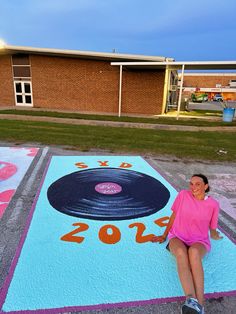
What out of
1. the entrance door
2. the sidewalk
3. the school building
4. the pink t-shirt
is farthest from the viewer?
the entrance door

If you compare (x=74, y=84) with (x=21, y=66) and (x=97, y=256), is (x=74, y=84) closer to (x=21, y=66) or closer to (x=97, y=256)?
(x=21, y=66)

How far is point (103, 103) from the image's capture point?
19109mm

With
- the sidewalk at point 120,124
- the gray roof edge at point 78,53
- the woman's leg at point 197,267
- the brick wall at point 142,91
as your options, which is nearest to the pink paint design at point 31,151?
the woman's leg at point 197,267

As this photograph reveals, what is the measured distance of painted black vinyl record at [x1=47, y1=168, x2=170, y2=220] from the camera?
4.03 meters

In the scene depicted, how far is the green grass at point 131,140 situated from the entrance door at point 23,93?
31.0 ft

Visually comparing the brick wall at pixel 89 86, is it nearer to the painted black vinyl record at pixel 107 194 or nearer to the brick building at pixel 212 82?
the painted black vinyl record at pixel 107 194

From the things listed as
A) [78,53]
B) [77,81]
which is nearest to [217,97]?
[77,81]

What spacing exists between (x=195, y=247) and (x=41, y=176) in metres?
3.82

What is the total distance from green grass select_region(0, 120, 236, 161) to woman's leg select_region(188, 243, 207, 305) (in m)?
5.34

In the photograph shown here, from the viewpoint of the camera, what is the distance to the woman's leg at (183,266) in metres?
2.21

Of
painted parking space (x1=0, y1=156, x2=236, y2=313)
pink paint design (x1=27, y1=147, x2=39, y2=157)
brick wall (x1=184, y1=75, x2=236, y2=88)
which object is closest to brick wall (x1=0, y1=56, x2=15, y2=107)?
pink paint design (x1=27, y1=147, x2=39, y2=157)

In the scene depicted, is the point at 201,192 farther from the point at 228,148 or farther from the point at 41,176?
the point at 228,148

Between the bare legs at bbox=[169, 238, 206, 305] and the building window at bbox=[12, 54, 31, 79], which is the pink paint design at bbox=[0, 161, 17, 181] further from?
the building window at bbox=[12, 54, 31, 79]

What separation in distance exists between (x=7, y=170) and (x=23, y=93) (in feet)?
52.5
